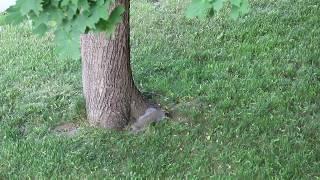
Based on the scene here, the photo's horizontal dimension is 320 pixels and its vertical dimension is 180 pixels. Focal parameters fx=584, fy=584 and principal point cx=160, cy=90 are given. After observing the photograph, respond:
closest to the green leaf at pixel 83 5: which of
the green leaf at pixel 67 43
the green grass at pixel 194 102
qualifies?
the green leaf at pixel 67 43

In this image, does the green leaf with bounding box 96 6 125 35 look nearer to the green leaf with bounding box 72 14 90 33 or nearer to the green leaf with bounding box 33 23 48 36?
the green leaf with bounding box 72 14 90 33

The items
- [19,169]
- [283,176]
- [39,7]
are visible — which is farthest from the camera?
[19,169]

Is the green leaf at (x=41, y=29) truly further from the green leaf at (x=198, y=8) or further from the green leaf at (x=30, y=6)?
the green leaf at (x=198, y=8)

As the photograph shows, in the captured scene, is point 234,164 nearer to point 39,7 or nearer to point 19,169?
point 19,169


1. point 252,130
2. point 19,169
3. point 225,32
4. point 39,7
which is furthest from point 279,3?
point 39,7

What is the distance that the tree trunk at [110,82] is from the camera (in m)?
4.90

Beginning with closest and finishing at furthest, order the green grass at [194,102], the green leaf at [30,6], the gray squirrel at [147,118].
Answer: the green leaf at [30,6] < the green grass at [194,102] < the gray squirrel at [147,118]

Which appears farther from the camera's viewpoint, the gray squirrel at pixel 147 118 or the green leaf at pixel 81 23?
the gray squirrel at pixel 147 118

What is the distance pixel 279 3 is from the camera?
7.67 meters

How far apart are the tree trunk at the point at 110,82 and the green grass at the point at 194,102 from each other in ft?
0.54

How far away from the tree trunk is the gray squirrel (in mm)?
49

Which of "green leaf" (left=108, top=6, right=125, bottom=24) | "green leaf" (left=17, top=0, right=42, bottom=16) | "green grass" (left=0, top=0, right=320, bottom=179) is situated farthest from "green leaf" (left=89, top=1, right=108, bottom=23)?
"green grass" (left=0, top=0, right=320, bottom=179)

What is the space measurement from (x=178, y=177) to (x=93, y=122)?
1.15 metres

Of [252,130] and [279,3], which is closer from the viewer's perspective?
[252,130]
